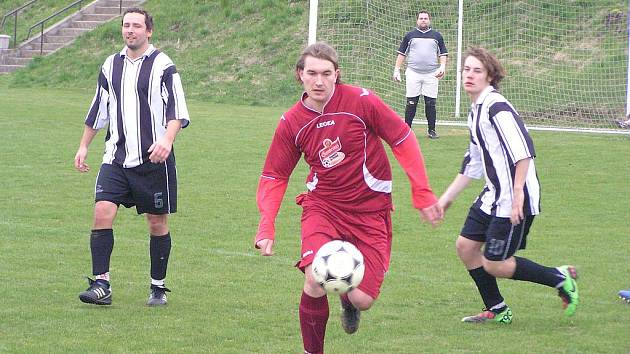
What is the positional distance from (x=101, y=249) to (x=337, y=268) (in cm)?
223

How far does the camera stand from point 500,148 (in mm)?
5984

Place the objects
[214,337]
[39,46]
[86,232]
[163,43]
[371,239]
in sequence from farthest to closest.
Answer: [39,46]
[163,43]
[86,232]
[214,337]
[371,239]

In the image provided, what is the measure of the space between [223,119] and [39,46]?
12133mm

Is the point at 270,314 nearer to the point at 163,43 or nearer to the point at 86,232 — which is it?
the point at 86,232

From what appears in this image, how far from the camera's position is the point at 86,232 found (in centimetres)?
930

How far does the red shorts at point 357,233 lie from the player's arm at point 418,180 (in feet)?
0.91

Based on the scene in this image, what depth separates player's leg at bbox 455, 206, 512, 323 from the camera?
6.35 m

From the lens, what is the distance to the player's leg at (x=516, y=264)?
606 cm

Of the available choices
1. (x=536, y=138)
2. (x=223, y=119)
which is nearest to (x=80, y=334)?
(x=536, y=138)

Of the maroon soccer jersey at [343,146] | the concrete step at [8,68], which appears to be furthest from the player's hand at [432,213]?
the concrete step at [8,68]

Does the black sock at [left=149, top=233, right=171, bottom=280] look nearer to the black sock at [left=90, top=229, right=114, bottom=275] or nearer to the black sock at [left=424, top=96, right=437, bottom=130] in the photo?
the black sock at [left=90, top=229, right=114, bottom=275]

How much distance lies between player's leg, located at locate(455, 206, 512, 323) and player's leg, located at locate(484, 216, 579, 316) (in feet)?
0.53

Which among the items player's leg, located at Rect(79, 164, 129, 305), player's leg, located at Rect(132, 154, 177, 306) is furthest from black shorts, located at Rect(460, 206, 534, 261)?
player's leg, located at Rect(79, 164, 129, 305)

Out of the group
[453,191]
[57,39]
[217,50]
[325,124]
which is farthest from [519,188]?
[57,39]
